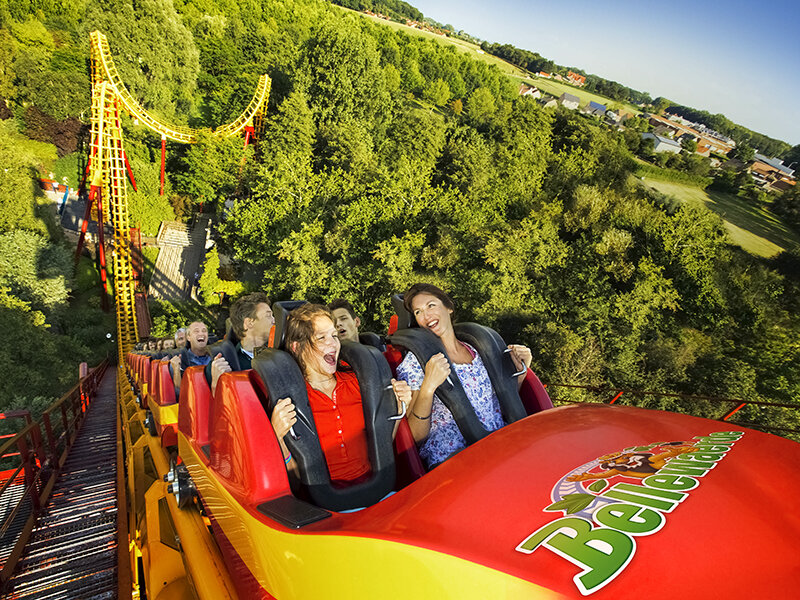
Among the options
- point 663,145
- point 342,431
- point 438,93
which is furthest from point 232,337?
point 438,93

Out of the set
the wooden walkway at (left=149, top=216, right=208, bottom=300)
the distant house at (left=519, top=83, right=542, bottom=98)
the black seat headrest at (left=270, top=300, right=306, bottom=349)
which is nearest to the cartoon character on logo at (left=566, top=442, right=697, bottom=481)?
the black seat headrest at (left=270, top=300, right=306, bottom=349)

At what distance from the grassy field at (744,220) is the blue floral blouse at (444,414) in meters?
24.5

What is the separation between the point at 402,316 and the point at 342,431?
83 cm

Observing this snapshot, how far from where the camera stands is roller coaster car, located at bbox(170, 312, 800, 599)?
3.02 feet

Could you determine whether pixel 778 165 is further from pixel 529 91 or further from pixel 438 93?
pixel 438 93

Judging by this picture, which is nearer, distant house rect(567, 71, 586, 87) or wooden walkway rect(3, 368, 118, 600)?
wooden walkway rect(3, 368, 118, 600)

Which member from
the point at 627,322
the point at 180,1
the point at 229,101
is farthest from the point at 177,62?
the point at 627,322

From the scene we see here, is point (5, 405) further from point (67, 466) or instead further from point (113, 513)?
point (113, 513)

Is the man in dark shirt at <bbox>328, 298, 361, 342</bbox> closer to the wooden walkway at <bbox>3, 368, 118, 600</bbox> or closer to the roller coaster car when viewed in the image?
the roller coaster car

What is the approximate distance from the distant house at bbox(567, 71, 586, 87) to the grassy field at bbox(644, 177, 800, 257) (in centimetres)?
6495

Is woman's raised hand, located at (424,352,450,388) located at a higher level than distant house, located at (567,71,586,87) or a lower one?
lower

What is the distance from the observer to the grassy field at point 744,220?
22389 millimetres

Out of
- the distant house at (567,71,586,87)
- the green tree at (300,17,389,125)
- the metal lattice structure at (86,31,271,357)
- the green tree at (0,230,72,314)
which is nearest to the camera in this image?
the green tree at (0,230,72,314)

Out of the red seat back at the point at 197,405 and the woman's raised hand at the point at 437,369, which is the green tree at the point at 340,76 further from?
the woman's raised hand at the point at 437,369
